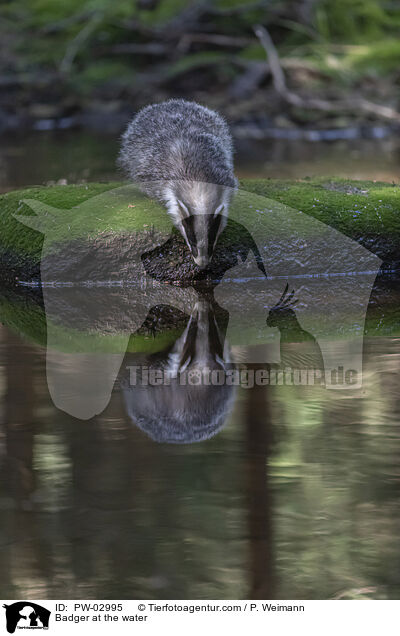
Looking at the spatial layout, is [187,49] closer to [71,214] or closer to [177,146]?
[71,214]

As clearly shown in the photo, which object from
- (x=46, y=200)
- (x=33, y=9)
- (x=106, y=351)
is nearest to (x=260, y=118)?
(x=33, y=9)

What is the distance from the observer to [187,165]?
6.81m

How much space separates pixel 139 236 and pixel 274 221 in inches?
41.3

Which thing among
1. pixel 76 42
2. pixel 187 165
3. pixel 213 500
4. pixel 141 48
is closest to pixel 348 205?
pixel 187 165

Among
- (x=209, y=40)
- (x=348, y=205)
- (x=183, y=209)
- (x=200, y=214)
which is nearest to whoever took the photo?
(x=200, y=214)

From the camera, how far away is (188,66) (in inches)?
816

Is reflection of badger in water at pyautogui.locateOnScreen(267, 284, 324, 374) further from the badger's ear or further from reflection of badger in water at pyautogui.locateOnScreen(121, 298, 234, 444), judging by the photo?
the badger's ear

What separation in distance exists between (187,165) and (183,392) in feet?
8.45

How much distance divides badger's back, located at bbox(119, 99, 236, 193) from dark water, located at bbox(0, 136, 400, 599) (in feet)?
8.06

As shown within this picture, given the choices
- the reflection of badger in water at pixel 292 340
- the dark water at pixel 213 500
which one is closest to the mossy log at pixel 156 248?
the reflection of badger in water at pixel 292 340

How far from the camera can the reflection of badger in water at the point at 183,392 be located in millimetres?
4273

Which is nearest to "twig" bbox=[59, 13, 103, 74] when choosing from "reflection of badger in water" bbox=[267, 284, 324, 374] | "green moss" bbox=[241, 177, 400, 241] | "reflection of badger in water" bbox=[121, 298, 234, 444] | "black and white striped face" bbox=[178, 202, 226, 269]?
"green moss" bbox=[241, 177, 400, 241]

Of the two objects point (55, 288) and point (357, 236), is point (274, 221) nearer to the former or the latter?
point (357, 236)
